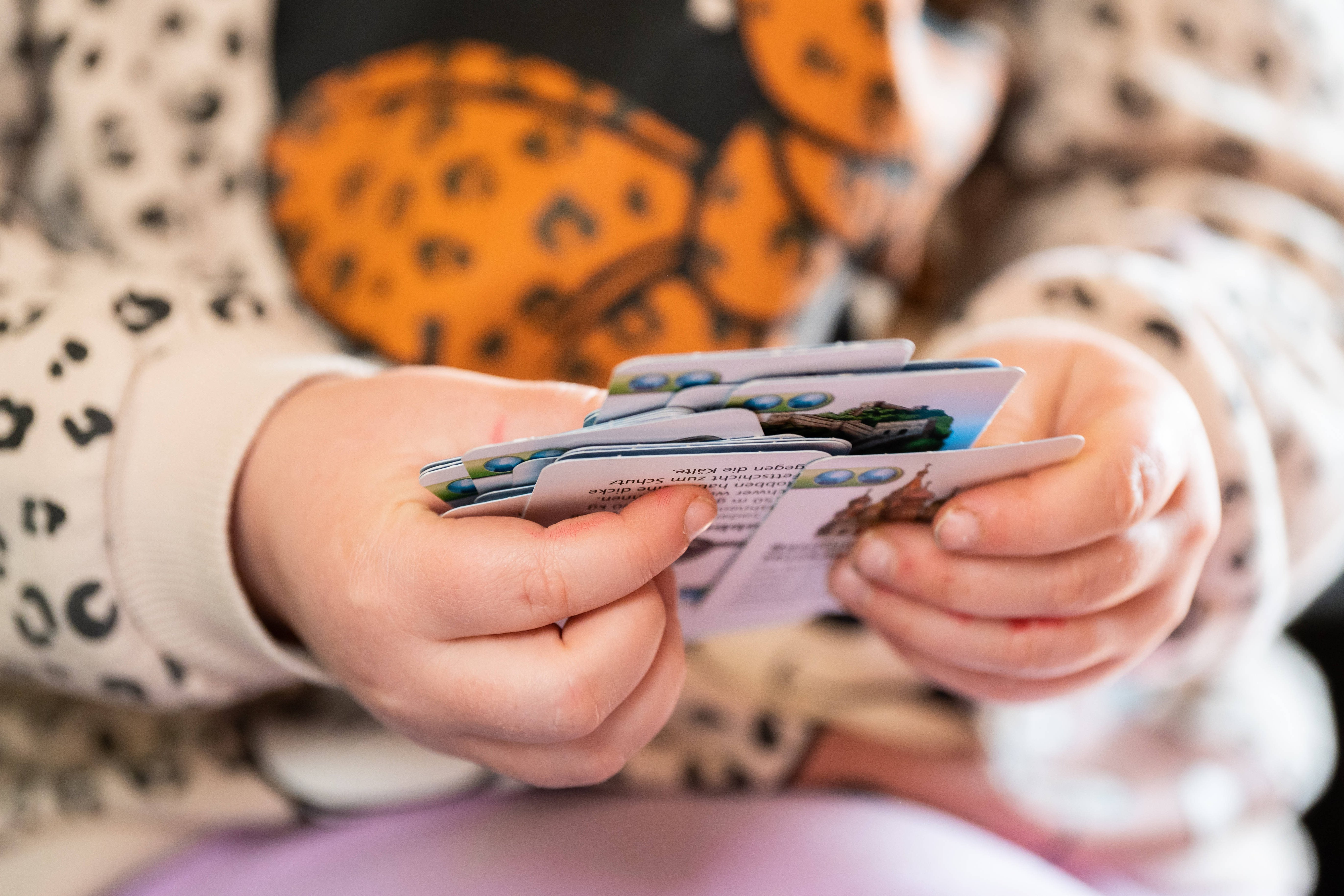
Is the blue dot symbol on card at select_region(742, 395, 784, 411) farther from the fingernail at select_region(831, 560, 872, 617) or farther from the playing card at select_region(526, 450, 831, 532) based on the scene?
the fingernail at select_region(831, 560, 872, 617)

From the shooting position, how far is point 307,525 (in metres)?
0.40

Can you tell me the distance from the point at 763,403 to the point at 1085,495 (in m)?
0.17

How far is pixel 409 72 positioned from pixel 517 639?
487 millimetres

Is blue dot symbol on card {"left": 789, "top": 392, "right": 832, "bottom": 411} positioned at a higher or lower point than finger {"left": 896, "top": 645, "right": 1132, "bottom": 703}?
higher

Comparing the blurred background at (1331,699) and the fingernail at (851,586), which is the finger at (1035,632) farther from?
the blurred background at (1331,699)

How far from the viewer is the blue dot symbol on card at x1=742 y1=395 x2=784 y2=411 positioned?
36 centimetres

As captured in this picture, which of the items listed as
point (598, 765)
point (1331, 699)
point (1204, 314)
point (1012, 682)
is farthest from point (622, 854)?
point (1331, 699)

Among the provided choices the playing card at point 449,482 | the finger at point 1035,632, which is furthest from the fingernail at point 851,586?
the playing card at point 449,482

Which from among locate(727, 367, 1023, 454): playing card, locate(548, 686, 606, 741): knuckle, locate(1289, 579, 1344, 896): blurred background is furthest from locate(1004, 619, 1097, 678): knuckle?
locate(1289, 579, 1344, 896): blurred background

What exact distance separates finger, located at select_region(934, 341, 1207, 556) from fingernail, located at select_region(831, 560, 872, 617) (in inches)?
2.4

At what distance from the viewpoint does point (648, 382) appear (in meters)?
0.35

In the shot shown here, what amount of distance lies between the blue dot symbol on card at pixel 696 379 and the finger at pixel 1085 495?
149 millimetres

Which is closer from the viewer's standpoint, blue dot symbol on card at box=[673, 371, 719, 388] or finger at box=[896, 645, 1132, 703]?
blue dot symbol on card at box=[673, 371, 719, 388]

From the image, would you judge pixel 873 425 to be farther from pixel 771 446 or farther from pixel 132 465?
pixel 132 465
